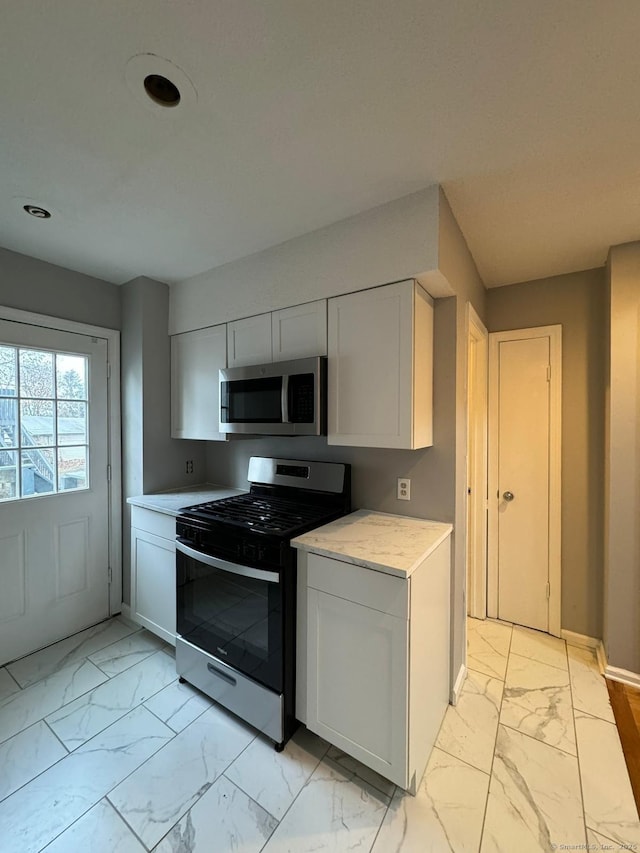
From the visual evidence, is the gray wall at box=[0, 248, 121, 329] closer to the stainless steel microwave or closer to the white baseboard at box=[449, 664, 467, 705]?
the stainless steel microwave

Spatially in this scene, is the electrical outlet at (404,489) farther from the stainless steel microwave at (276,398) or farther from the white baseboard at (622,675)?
the white baseboard at (622,675)

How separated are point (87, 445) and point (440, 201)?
2.61m

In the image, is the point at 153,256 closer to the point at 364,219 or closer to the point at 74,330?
the point at 74,330

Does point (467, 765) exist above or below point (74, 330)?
below

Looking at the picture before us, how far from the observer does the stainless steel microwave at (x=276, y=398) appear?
6.04 ft

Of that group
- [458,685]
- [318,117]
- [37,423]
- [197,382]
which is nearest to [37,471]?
[37,423]

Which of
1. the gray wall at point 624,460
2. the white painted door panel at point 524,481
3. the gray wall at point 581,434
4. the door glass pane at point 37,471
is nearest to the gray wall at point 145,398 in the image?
the door glass pane at point 37,471

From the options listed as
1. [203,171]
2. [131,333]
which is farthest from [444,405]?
[131,333]

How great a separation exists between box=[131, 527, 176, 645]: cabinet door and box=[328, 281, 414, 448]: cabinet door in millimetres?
1310

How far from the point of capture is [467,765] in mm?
1520

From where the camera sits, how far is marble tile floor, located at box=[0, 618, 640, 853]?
49.4 inches

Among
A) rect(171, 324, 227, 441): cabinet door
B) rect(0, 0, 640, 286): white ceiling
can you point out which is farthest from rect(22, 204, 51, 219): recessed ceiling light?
rect(171, 324, 227, 441): cabinet door

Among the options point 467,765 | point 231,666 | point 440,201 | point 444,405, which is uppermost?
point 440,201

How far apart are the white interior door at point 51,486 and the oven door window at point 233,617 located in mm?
1006
